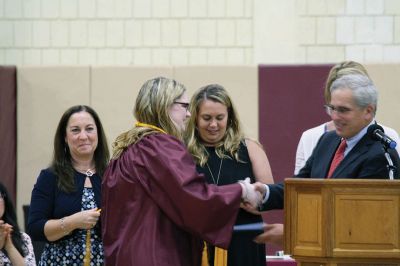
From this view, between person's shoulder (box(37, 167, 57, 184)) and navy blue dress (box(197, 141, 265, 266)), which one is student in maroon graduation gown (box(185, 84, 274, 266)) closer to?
navy blue dress (box(197, 141, 265, 266))

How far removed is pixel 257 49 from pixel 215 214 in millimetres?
5269

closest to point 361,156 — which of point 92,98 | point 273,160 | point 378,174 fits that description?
point 378,174

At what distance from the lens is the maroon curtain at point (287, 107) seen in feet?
31.7

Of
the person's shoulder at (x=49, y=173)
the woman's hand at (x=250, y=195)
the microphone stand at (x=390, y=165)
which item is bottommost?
the woman's hand at (x=250, y=195)

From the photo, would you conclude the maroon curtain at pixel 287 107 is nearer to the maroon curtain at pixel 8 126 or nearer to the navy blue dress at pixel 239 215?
the maroon curtain at pixel 8 126

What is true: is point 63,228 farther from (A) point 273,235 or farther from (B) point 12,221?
(A) point 273,235

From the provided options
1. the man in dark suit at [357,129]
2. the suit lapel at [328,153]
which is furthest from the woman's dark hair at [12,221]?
the man in dark suit at [357,129]

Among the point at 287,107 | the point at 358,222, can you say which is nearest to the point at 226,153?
the point at 358,222

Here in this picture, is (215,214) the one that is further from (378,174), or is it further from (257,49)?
(257,49)

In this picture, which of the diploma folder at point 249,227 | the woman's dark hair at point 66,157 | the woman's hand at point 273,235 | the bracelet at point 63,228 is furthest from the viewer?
the woman's dark hair at point 66,157

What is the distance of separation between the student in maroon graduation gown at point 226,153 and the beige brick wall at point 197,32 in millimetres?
4176

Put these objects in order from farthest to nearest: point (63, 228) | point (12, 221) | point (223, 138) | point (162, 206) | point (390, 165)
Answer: point (12, 221) → point (223, 138) → point (63, 228) → point (162, 206) → point (390, 165)

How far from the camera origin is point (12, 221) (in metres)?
6.81

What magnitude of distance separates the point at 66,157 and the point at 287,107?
3832mm
